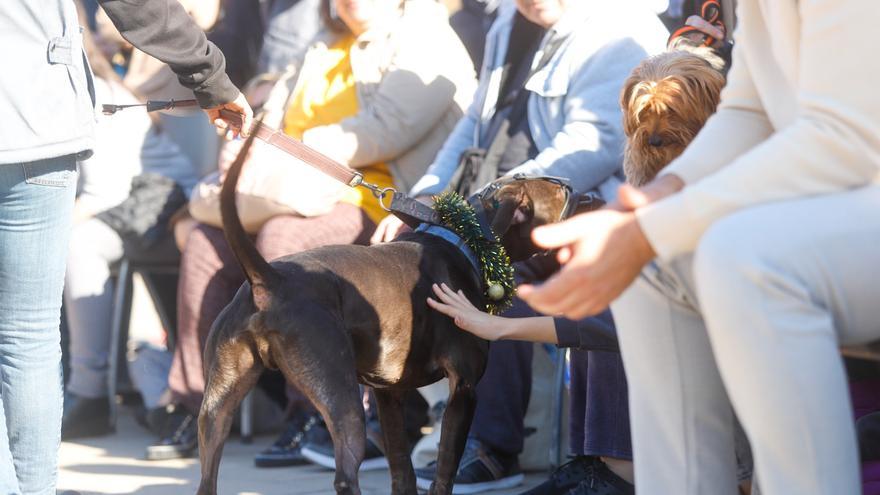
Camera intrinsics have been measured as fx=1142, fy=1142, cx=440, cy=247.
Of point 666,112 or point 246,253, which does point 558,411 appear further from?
point 246,253

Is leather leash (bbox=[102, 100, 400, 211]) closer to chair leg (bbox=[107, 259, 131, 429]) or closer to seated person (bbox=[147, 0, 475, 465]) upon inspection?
seated person (bbox=[147, 0, 475, 465])

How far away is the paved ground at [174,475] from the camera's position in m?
4.28

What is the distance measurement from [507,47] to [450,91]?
43 cm

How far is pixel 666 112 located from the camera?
9.95 ft

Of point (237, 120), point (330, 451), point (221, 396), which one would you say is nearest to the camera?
point (221, 396)

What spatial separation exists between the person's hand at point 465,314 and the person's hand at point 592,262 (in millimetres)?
1327

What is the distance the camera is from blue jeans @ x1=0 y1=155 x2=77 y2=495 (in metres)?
3.03

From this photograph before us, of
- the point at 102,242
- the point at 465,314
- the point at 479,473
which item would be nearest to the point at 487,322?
the point at 465,314

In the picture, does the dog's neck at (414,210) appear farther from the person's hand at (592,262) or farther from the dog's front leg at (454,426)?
the person's hand at (592,262)

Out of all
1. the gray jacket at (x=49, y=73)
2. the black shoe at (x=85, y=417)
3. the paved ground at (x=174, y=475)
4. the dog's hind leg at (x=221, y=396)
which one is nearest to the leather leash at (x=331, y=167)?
the gray jacket at (x=49, y=73)

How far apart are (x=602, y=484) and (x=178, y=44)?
1.82 m

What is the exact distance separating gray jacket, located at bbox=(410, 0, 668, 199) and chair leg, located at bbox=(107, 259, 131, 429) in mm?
1981

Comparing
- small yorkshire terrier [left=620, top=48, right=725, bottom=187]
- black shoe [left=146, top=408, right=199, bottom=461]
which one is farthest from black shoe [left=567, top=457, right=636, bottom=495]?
black shoe [left=146, top=408, right=199, bottom=461]

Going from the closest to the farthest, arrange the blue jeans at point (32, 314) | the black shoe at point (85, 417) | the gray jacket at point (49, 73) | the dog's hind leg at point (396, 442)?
the gray jacket at point (49, 73)
the blue jeans at point (32, 314)
the dog's hind leg at point (396, 442)
the black shoe at point (85, 417)
